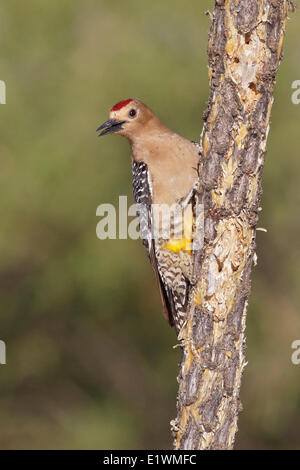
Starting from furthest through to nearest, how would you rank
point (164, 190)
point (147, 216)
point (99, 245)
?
point (99, 245), point (147, 216), point (164, 190)

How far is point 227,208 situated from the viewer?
4246mm

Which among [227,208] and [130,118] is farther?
[130,118]

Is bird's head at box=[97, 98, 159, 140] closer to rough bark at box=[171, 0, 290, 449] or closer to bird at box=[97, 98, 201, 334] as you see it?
bird at box=[97, 98, 201, 334]

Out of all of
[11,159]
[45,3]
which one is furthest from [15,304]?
[45,3]

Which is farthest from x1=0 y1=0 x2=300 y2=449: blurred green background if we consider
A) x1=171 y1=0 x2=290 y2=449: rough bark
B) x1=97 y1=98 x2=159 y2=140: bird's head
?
x1=171 y1=0 x2=290 y2=449: rough bark

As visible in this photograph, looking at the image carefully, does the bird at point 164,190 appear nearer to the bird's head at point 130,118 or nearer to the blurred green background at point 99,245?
the bird's head at point 130,118

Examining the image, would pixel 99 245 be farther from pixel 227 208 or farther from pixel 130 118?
pixel 227 208

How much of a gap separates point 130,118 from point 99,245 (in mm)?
3244

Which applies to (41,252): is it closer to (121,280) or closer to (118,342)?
(121,280)

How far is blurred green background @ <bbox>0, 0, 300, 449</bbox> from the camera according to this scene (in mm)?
8820

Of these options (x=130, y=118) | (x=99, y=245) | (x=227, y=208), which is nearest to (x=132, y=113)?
(x=130, y=118)

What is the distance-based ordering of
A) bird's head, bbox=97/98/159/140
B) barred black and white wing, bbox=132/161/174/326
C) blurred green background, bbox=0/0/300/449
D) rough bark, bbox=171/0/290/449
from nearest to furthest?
rough bark, bbox=171/0/290/449 → barred black and white wing, bbox=132/161/174/326 → bird's head, bbox=97/98/159/140 → blurred green background, bbox=0/0/300/449

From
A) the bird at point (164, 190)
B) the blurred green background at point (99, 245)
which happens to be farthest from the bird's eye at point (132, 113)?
the blurred green background at point (99, 245)

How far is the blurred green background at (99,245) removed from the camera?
8820 millimetres
